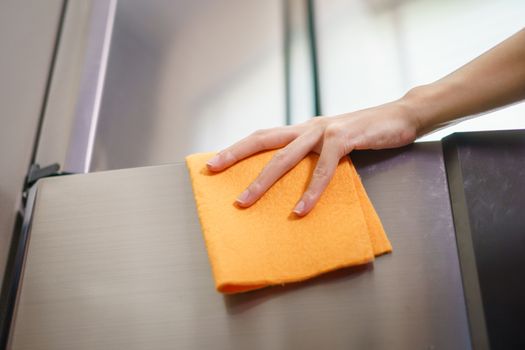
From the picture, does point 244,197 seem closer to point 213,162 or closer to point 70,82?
point 213,162

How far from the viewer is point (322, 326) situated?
366 mm

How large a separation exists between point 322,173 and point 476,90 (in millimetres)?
202

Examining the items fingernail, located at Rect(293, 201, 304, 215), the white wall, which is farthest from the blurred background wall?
fingernail, located at Rect(293, 201, 304, 215)

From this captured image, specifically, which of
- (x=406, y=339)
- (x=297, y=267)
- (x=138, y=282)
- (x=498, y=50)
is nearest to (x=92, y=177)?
(x=138, y=282)

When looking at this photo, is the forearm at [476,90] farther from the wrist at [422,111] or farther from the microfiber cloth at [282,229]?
the microfiber cloth at [282,229]

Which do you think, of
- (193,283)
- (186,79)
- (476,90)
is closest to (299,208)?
(193,283)

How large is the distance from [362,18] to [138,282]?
61cm

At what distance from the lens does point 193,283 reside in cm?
39

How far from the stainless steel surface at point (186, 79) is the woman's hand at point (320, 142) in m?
0.24

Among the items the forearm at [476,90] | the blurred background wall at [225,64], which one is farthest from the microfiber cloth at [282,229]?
the blurred background wall at [225,64]

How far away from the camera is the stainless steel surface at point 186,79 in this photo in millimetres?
682

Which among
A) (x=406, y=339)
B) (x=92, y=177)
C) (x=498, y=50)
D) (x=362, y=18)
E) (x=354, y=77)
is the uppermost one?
(x=362, y=18)

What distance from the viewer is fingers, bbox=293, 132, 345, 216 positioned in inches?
15.4

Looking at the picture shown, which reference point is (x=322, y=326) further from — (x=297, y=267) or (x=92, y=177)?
(x=92, y=177)
